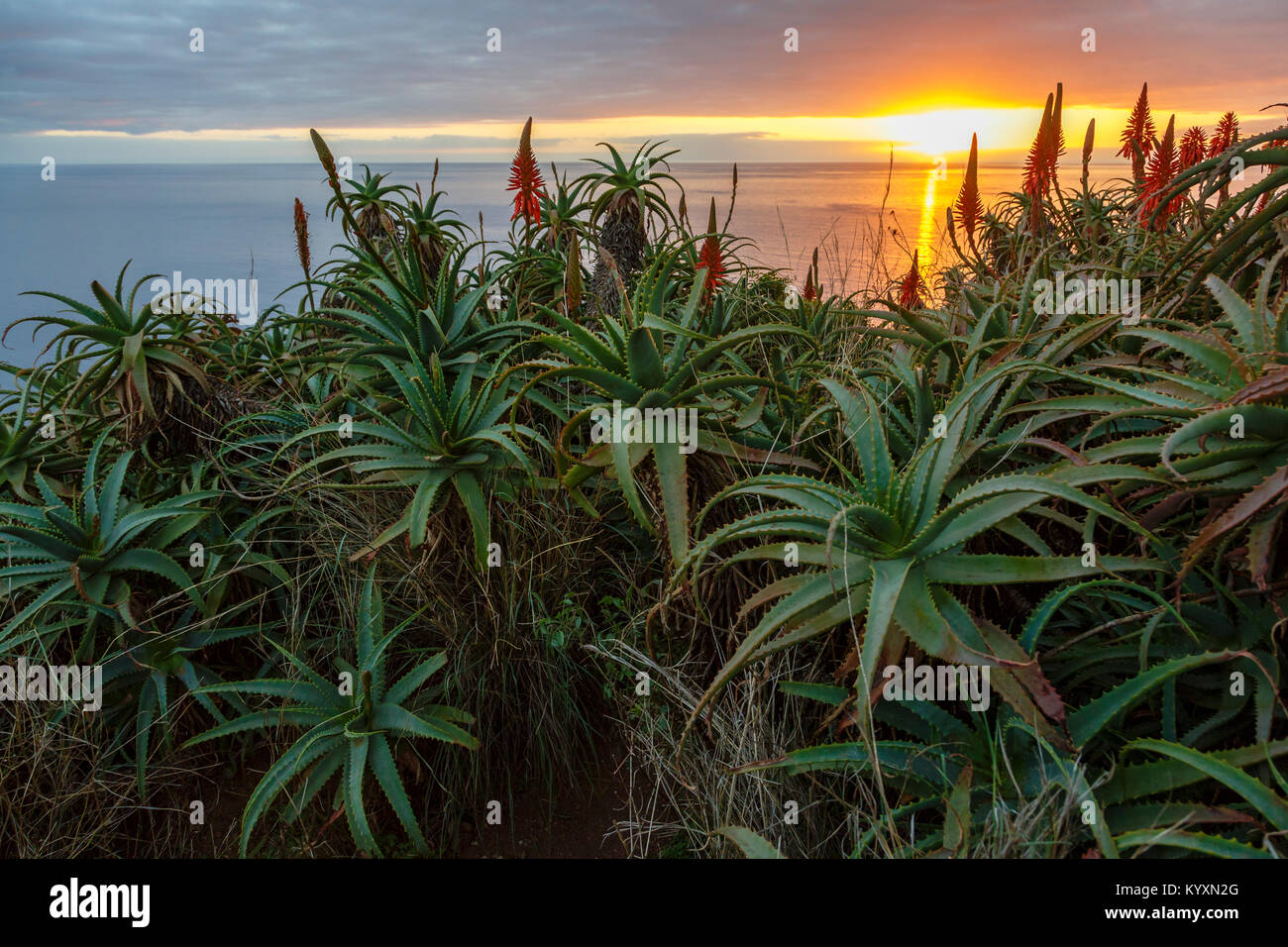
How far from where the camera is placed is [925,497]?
1.86m

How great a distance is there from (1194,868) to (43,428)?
13.3 ft

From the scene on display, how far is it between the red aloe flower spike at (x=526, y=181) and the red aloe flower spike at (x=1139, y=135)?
2925 millimetres

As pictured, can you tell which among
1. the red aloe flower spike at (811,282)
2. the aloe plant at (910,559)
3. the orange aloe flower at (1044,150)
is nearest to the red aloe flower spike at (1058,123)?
the orange aloe flower at (1044,150)

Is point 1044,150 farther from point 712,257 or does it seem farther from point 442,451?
point 442,451

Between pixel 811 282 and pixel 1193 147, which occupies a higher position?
pixel 1193 147

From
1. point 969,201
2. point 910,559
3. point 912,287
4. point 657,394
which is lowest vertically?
point 910,559

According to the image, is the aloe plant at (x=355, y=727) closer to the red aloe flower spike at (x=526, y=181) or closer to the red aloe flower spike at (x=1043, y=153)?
the red aloe flower spike at (x=526, y=181)

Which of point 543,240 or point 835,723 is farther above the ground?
point 543,240

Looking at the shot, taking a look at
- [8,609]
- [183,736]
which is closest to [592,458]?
[183,736]

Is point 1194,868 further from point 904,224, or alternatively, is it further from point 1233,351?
point 904,224

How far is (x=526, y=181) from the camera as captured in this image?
3.98 m

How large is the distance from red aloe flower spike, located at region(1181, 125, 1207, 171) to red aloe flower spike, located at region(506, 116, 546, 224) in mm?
3193

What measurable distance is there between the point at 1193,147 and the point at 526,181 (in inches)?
133

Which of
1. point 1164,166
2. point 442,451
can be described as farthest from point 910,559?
point 1164,166
